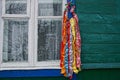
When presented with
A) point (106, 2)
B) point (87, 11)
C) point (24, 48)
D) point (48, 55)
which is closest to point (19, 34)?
point (24, 48)

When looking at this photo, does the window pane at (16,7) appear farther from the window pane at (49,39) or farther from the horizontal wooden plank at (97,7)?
the horizontal wooden plank at (97,7)

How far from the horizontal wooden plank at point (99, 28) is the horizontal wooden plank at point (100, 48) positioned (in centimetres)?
23

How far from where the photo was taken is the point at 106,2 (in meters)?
5.21

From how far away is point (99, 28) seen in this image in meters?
→ 5.16

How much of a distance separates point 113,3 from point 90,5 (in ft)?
1.28

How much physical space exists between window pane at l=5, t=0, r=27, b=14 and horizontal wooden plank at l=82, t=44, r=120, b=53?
1.12m

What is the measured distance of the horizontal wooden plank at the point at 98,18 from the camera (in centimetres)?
512

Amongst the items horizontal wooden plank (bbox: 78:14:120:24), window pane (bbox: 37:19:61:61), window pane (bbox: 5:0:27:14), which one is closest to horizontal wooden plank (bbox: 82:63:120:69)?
window pane (bbox: 37:19:61:61)

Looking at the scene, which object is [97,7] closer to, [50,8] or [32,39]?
[50,8]

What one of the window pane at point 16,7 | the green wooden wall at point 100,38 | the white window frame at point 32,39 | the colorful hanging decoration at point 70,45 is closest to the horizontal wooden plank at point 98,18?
the green wooden wall at point 100,38

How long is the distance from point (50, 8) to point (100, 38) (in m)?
0.94

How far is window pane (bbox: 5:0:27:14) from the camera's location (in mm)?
5070

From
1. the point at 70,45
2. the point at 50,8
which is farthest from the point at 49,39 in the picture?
the point at 50,8

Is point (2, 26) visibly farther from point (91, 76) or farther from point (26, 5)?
point (91, 76)
